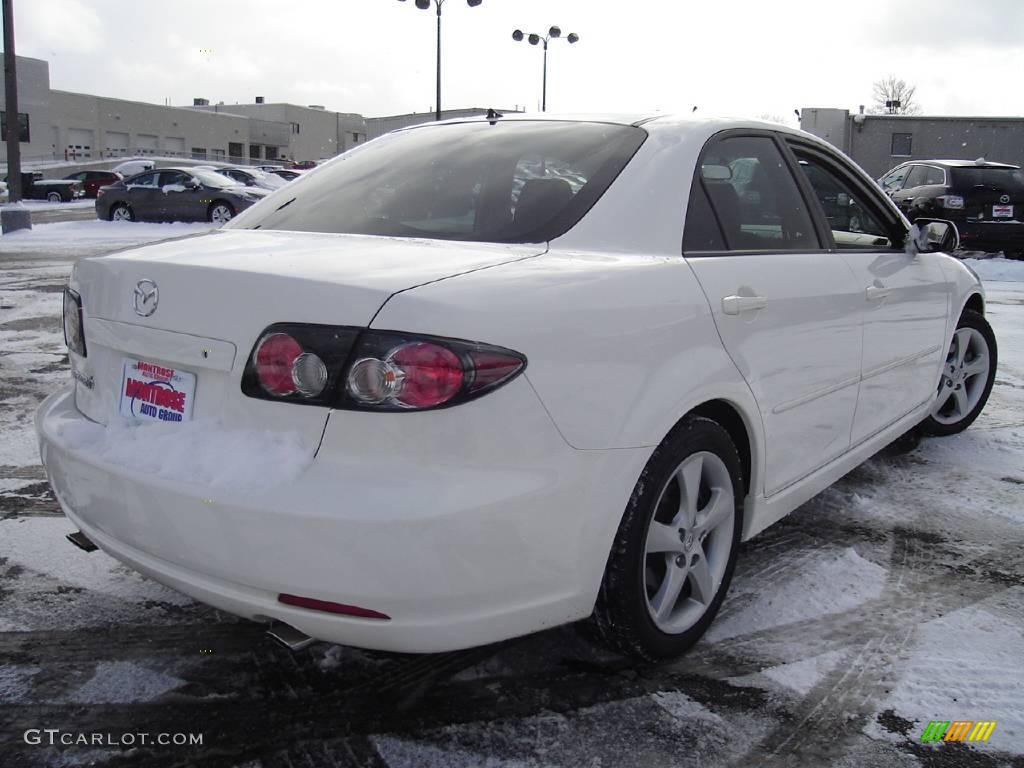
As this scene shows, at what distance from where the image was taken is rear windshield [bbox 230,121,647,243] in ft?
8.43

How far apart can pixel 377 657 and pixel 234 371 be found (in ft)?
3.34

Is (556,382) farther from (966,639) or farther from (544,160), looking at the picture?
(966,639)

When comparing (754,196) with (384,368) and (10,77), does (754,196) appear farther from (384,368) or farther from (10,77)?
(10,77)

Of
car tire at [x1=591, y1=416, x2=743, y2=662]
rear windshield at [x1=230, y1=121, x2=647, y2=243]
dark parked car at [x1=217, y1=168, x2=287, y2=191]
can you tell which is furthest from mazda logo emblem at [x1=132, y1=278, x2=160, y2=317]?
dark parked car at [x1=217, y1=168, x2=287, y2=191]

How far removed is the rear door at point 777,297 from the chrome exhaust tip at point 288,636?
4.47ft

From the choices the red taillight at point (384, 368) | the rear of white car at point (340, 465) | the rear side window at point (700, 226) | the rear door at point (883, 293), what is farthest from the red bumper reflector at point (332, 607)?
the rear door at point (883, 293)

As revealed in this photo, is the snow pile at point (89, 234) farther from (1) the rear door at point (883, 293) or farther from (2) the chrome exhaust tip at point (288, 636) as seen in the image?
(2) the chrome exhaust tip at point (288, 636)

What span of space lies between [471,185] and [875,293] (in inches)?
65.2

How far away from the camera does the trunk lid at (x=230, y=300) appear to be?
1997mm

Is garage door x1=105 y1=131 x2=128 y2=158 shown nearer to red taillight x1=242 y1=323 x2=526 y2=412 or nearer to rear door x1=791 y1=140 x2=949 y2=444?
rear door x1=791 y1=140 x2=949 y2=444

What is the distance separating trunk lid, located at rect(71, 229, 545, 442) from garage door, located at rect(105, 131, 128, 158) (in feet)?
229

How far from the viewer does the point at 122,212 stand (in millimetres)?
20891

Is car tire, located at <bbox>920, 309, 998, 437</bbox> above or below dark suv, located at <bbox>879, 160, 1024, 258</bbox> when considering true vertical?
below

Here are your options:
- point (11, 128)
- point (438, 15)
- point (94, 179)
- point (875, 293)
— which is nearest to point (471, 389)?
point (875, 293)
